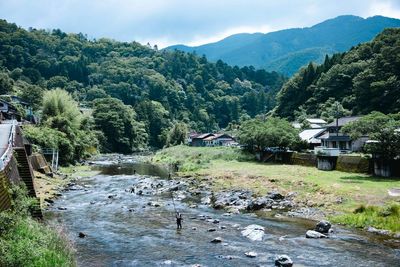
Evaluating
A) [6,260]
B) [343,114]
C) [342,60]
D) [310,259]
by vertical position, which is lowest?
[310,259]

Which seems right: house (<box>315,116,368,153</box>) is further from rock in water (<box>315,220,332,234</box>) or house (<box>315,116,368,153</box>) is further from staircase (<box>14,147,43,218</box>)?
staircase (<box>14,147,43,218</box>)

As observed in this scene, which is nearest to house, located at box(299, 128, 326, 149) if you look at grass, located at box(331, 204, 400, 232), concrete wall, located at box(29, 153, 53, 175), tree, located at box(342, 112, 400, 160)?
tree, located at box(342, 112, 400, 160)

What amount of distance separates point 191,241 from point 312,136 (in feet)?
178

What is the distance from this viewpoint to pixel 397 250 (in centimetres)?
2147

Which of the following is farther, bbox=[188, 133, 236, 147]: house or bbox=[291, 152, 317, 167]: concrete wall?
bbox=[188, 133, 236, 147]: house

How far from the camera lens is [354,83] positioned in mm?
92000

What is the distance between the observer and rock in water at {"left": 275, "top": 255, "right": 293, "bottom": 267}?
749 inches

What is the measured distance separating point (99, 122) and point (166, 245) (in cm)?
9316

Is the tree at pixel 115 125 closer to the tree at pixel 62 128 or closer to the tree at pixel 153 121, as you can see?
the tree at pixel 153 121

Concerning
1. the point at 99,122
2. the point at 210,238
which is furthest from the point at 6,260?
the point at 99,122

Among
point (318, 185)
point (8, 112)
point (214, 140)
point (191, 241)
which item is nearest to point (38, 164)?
point (8, 112)

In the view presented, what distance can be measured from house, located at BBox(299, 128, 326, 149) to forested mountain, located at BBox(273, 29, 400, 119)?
52.1 ft

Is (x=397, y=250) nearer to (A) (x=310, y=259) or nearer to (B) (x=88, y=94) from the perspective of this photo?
(A) (x=310, y=259)

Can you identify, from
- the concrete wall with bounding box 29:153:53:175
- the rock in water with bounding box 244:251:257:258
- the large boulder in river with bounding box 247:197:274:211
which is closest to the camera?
the rock in water with bounding box 244:251:257:258
